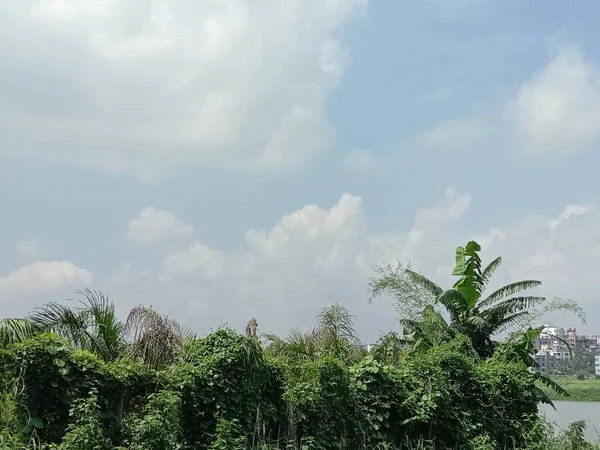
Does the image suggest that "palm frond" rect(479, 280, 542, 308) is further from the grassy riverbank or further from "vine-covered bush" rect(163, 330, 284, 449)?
the grassy riverbank

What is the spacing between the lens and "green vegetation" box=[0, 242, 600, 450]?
23.1 ft

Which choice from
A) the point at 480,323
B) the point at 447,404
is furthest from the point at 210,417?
the point at 480,323

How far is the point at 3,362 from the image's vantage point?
23.0 ft

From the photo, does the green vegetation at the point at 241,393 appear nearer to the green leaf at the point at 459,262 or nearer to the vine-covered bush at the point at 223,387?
the vine-covered bush at the point at 223,387

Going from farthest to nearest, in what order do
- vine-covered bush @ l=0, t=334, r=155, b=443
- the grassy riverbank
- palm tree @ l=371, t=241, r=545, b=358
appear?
the grassy riverbank < palm tree @ l=371, t=241, r=545, b=358 < vine-covered bush @ l=0, t=334, r=155, b=443

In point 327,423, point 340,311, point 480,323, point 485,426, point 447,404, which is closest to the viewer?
point 327,423

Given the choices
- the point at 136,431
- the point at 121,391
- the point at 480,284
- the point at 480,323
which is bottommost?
the point at 136,431

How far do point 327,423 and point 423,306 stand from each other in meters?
6.68

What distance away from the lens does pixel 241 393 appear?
814 cm

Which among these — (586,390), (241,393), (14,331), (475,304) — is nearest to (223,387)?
(241,393)

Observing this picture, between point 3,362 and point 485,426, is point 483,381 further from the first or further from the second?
point 3,362

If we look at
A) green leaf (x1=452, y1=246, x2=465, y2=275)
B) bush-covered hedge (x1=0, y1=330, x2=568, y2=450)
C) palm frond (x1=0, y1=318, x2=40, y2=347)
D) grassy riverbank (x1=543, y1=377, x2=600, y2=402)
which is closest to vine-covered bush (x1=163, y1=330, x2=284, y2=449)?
bush-covered hedge (x1=0, y1=330, x2=568, y2=450)

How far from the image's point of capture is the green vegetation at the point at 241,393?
7.04m

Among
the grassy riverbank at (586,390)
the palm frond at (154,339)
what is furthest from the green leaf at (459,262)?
the grassy riverbank at (586,390)
